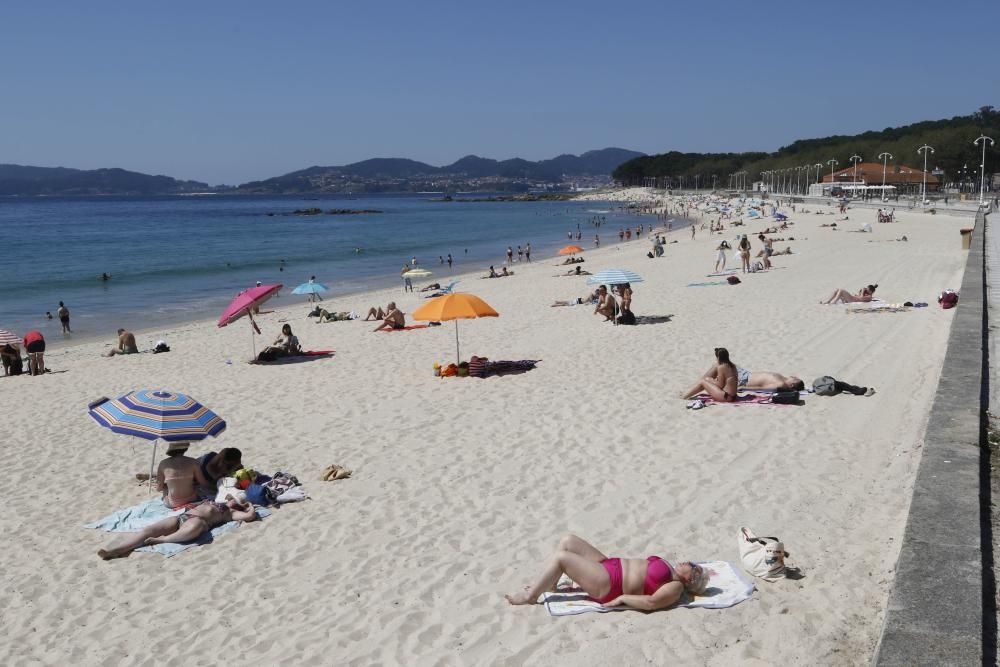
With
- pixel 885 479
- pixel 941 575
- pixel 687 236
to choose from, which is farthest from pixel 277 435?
pixel 687 236

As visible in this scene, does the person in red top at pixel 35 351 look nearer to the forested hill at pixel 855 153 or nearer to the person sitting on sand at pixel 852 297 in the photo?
the person sitting on sand at pixel 852 297

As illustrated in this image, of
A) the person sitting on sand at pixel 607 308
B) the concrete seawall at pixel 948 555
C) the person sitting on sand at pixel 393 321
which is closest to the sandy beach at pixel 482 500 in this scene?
the concrete seawall at pixel 948 555

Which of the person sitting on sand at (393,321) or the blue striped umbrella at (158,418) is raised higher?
the blue striped umbrella at (158,418)

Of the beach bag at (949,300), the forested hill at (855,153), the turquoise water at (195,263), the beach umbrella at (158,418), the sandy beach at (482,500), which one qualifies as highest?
the forested hill at (855,153)

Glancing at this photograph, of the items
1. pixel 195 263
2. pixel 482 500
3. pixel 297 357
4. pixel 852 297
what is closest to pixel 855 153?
pixel 195 263

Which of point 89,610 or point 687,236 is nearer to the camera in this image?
point 89,610

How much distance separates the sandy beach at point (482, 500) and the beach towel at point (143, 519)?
129mm

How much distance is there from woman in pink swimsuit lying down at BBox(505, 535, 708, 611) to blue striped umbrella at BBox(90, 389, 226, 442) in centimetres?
355

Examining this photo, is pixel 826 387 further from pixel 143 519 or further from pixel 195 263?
pixel 195 263

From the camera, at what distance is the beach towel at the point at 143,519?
21.1ft

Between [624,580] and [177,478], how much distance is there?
4071 mm

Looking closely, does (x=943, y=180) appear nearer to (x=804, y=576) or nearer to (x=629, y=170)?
(x=804, y=576)

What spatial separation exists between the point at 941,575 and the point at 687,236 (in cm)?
4961

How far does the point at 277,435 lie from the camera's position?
9.27 m
